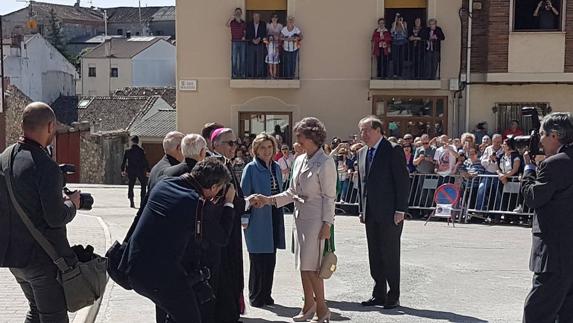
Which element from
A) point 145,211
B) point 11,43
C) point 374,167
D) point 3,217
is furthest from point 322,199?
point 11,43

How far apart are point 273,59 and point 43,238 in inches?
733

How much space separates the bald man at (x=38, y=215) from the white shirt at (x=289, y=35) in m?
18.3

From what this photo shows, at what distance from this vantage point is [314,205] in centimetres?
776

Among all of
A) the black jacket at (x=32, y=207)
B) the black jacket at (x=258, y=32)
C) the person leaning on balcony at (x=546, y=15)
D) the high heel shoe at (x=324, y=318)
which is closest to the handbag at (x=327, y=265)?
the high heel shoe at (x=324, y=318)

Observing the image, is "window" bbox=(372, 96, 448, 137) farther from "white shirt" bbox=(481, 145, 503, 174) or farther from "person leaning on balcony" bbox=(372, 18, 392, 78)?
"white shirt" bbox=(481, 145, 503, 174)

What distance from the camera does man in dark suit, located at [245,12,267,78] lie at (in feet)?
77.9

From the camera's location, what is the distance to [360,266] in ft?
36.4

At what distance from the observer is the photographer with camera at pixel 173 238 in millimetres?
5359

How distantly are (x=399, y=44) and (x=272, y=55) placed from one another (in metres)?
3.60

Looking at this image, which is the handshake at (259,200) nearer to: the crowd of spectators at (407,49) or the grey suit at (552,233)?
the grey suit at (552,233)

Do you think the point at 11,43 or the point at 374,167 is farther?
the point at 11,43

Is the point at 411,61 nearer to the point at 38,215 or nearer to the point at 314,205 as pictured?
the point at 314,205

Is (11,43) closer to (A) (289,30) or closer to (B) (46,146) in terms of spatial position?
(A) (289,30)

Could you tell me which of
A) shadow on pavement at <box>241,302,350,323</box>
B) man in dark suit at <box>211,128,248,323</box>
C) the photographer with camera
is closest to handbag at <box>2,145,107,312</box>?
the photographer with camera
